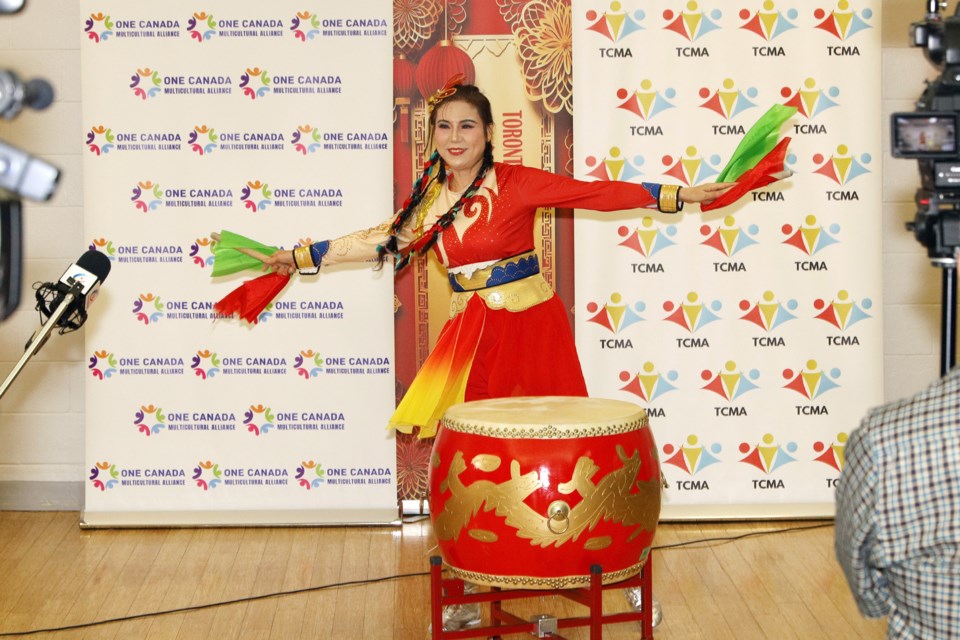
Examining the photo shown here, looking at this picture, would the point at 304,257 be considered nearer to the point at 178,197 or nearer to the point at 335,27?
the point at 178,197

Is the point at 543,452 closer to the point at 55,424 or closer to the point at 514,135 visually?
the point at 514,135

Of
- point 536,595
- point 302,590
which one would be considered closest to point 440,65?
point 302,590

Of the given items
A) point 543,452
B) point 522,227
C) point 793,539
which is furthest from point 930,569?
point 793,539

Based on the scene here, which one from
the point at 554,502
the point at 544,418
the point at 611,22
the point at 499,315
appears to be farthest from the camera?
the point at 611,22

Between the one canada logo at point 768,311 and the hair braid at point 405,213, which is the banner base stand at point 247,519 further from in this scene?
the one canada logo at point 768,311

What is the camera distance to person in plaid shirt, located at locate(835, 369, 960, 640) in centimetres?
188

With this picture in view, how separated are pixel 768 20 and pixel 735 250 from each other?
85 centimetres

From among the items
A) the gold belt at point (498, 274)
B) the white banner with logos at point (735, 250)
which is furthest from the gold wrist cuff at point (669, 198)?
the white banner with logos at point (735, 250)

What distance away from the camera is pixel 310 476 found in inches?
186

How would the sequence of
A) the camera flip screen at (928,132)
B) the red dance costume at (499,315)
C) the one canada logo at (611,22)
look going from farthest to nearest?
the one canada logo at (611,22), the red dance costume at (499,315), the camera flip screen at (928,132)

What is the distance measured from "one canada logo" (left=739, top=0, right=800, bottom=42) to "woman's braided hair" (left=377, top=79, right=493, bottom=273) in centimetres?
112

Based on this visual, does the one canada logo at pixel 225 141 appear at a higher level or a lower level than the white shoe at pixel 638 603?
A: higher

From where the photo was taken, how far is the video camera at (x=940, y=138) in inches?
102

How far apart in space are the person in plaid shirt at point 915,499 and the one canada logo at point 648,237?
2725 millimetres
